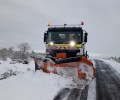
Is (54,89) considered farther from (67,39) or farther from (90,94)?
(67,39)

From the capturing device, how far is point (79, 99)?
30.8 feet

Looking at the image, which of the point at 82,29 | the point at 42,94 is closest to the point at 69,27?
the point at 82,29

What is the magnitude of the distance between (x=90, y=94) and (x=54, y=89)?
1534 millimetres

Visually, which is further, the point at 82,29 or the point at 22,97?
the point at 82,29

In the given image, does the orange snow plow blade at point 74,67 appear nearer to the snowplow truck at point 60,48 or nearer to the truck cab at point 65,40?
the snowplow truck at point 60,48

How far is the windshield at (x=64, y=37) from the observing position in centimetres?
1574

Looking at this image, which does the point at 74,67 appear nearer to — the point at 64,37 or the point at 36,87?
Result: the point at 36,87

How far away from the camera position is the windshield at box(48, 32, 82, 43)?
15738 millimetres

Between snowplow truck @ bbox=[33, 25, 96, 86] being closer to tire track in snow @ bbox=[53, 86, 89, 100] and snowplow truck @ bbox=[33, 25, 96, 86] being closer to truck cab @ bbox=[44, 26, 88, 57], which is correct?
truck cab @ bbox=[44, 26, 88, 57]

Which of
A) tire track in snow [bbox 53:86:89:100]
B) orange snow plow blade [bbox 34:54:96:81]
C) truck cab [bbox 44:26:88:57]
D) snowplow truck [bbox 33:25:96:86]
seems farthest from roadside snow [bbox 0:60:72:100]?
truck cab [bbox 44:26:88:57]

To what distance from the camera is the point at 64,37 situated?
1585cm

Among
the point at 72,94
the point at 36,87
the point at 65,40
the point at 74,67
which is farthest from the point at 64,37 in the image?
the point at 72,94

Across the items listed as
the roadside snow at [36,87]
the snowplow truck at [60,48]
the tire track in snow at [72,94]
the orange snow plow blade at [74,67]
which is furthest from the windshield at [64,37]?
the tire track in snow at [72,94]

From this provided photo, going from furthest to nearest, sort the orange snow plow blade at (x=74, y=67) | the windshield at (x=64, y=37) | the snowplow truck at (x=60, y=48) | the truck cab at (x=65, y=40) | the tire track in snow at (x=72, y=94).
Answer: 1. the windshield at (x=64, y=37)
2. the truck cab at (x=65, y=40)
3. the snowplow truck at (x=60, y=48)
4. the orange snow plow blade at (x=74, y=67)
5. the tire track in snow at (x=72, y=94)
